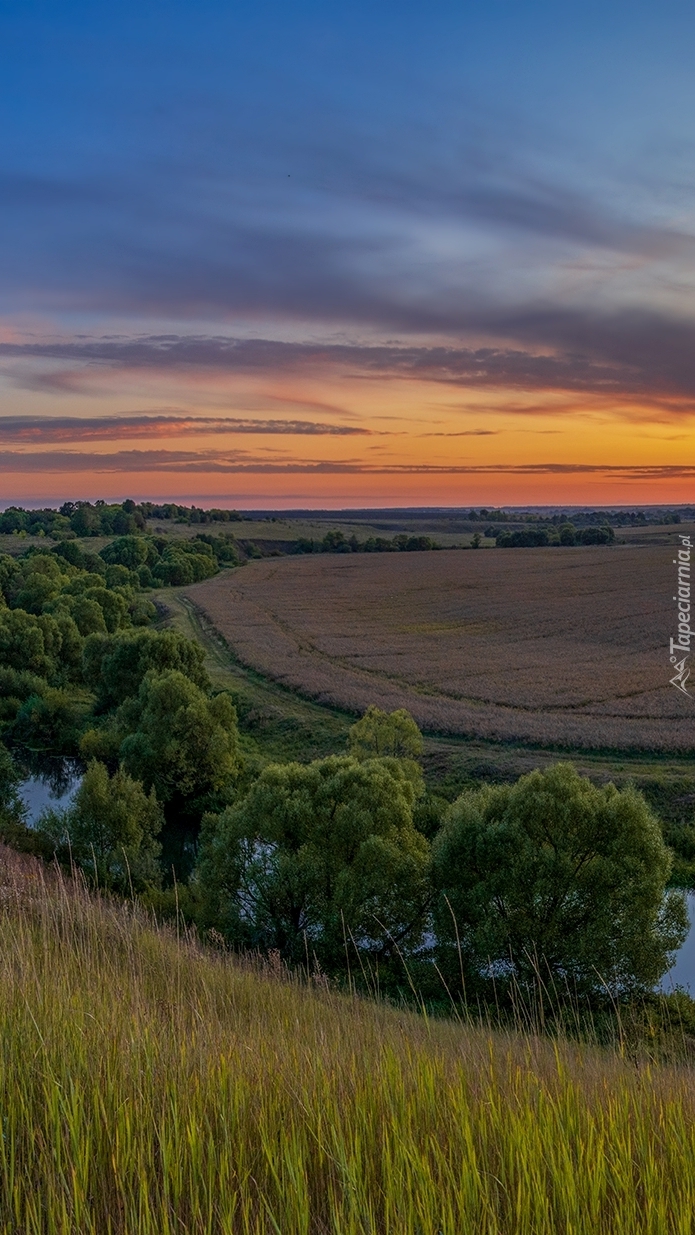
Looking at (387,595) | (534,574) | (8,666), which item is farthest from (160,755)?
(534,574)

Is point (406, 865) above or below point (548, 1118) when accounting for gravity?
below

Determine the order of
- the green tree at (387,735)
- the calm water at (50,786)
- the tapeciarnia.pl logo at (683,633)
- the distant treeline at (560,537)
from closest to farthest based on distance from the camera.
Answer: the green tree at (387,735), the calm water at (50,786), the tapeciarnia.pl logo at (683,633), the distant treeline at (560,537)

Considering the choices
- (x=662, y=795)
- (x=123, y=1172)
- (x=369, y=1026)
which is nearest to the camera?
(x=123, y=1172)

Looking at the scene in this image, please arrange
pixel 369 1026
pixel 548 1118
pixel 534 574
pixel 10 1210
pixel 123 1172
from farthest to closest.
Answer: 1. pixel 534 574
2. pixel 369 1026
3. pixel 548 1118
4. pixel 123 1172
5. pixel 10 1210

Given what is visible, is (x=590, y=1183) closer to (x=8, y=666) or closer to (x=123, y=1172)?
(x=123, y=1172)

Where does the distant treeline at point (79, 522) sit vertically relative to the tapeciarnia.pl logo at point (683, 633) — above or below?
above

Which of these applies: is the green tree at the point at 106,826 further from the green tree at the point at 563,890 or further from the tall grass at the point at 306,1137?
the tall grass at the point at 306,1137

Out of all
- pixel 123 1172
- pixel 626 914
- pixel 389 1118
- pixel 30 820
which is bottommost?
pixel 30 820

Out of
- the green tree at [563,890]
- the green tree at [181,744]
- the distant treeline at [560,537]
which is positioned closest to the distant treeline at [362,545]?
the distant treeline at [560,537]
